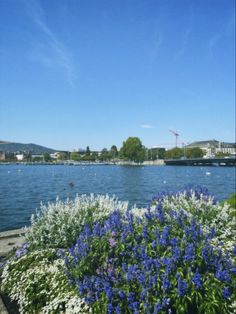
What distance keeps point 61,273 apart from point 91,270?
0.55m

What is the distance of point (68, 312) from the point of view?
4.12 meters

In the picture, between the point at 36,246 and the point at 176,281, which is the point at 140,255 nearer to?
the point at 176,281

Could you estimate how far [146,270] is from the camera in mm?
4039

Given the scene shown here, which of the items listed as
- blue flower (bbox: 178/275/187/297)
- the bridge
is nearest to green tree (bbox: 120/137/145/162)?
the bridge

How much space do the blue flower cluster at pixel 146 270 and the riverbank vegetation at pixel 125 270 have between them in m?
0.01

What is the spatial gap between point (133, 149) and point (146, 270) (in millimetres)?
168456

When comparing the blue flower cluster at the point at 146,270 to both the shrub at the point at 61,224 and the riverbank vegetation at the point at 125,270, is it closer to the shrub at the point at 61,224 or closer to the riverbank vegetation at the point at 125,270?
the riverbank vegetation at the point at 125,270

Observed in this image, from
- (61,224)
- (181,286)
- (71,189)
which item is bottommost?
(71,189)

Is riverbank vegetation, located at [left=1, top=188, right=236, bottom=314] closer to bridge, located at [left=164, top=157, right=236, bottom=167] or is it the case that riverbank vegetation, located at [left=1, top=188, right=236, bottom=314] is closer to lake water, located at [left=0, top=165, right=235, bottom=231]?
lake water, located at [left=0, top=165, right=235, bottom=231]

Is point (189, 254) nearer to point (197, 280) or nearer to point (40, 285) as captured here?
point (197, 280)

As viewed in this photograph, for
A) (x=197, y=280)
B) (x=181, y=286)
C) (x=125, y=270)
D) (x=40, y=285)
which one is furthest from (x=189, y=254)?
(x=40, y=285)

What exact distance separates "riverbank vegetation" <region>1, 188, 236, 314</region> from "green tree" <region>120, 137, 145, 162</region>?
545 ft

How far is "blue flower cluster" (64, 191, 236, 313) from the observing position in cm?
376

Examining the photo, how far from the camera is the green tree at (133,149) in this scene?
172m
